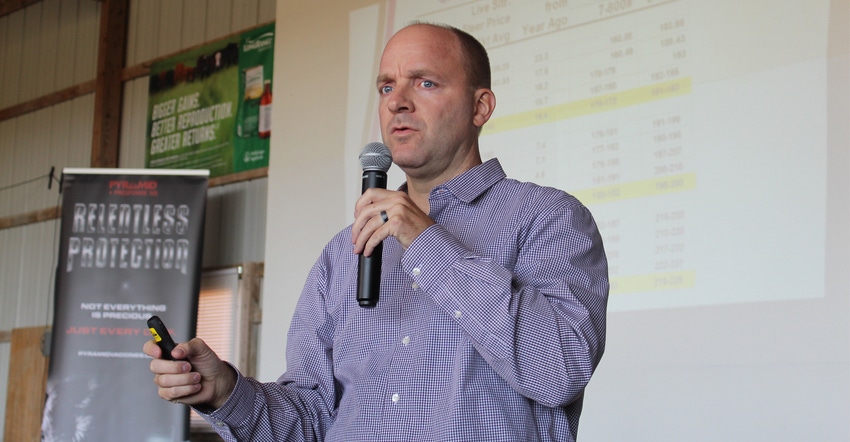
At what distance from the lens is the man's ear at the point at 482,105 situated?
1.81 meters

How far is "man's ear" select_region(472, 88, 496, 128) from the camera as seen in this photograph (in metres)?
1.81

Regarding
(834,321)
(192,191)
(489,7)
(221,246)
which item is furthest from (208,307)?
(834,321)

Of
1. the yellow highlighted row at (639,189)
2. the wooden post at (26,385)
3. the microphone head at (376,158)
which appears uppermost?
the yellow highlighted row at (639,189)

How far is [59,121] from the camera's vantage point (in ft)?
25.4

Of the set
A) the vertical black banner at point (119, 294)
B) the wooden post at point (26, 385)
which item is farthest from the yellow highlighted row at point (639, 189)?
the wooden post at point (26, 385)

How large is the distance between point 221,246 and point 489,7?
10.6 ft

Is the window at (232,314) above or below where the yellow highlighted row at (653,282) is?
below

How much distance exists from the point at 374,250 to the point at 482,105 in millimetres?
541

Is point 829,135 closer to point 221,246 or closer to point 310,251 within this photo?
point 310,251

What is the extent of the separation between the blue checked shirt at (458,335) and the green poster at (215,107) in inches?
178

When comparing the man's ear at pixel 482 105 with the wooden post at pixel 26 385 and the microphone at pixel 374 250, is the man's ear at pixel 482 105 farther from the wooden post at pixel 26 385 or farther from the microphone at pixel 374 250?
the wooden post at pixel 26 385

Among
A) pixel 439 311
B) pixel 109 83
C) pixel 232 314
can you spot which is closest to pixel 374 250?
pixel 439 311

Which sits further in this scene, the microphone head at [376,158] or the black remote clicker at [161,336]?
the microphone head at [376,158]

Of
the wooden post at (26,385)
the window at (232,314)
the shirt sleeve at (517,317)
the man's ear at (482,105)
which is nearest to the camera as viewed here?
the shirt sleeve at (517,317)
